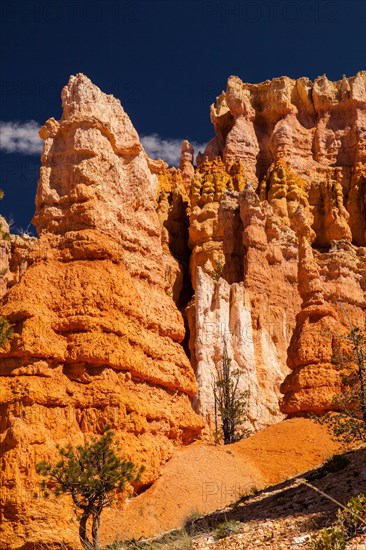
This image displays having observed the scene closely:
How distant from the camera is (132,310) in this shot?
2466 centimetres

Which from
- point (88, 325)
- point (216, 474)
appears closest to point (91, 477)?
point (88, 325)

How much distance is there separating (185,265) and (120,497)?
34.7 m

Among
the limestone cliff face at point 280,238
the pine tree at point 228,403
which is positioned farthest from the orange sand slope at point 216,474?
the pine tree at point 228,403

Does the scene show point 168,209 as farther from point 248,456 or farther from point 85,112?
point 248,456

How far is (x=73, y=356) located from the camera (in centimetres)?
2211

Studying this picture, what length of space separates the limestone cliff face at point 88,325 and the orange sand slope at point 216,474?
2.51ft

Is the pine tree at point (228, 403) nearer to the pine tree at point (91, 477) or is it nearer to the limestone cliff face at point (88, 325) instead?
the limestone cliff face at point (88, 325)

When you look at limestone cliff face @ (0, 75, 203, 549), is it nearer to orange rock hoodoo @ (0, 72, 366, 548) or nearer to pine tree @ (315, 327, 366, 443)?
orange rock hoodoo @ (0, 72, 366, 548)

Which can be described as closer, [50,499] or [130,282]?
[50,499]

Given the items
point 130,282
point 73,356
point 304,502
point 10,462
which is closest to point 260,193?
point 130,282

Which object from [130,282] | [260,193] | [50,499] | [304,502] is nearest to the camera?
[304,502]

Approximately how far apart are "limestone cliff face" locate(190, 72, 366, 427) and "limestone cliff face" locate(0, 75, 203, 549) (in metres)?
6.25

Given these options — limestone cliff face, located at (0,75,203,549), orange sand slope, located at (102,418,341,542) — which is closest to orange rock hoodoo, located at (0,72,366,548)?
limestone cliff face, located at (0,75,203,549)

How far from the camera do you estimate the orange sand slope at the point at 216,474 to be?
790 inches
